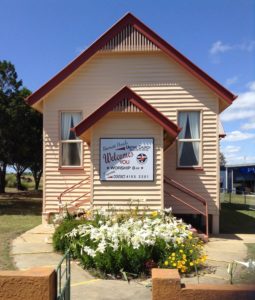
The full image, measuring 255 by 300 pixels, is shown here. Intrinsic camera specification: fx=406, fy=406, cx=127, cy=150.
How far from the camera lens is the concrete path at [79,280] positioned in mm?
6363

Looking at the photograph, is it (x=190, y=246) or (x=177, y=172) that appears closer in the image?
(x=190, y=246)

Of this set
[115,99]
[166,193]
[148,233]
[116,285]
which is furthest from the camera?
[166,193]

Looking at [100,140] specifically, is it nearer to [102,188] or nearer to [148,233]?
[102,188]

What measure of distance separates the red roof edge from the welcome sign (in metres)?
0.74

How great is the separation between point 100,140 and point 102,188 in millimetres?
1401

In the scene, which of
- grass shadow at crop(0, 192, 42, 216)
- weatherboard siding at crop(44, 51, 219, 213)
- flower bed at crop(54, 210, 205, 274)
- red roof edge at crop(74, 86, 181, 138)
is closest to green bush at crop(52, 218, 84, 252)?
flower bed at crop(54, 210, 205, 274)

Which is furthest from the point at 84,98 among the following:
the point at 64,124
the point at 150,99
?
the point at 150,99

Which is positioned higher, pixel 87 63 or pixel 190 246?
pixel 87 63

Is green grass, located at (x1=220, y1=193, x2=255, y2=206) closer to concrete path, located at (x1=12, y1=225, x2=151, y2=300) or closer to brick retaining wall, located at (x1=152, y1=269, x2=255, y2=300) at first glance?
concrete path, located at (x1=12, y1=225, x2=151, y2=300)

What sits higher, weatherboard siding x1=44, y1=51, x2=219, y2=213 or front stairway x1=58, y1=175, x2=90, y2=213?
weatherboard siding x1=44, y1=51, x2=219, y2=213

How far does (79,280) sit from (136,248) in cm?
116

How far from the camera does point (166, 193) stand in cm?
1348

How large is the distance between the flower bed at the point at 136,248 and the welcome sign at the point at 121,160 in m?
3.46

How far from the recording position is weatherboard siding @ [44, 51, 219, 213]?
44.5 feet
